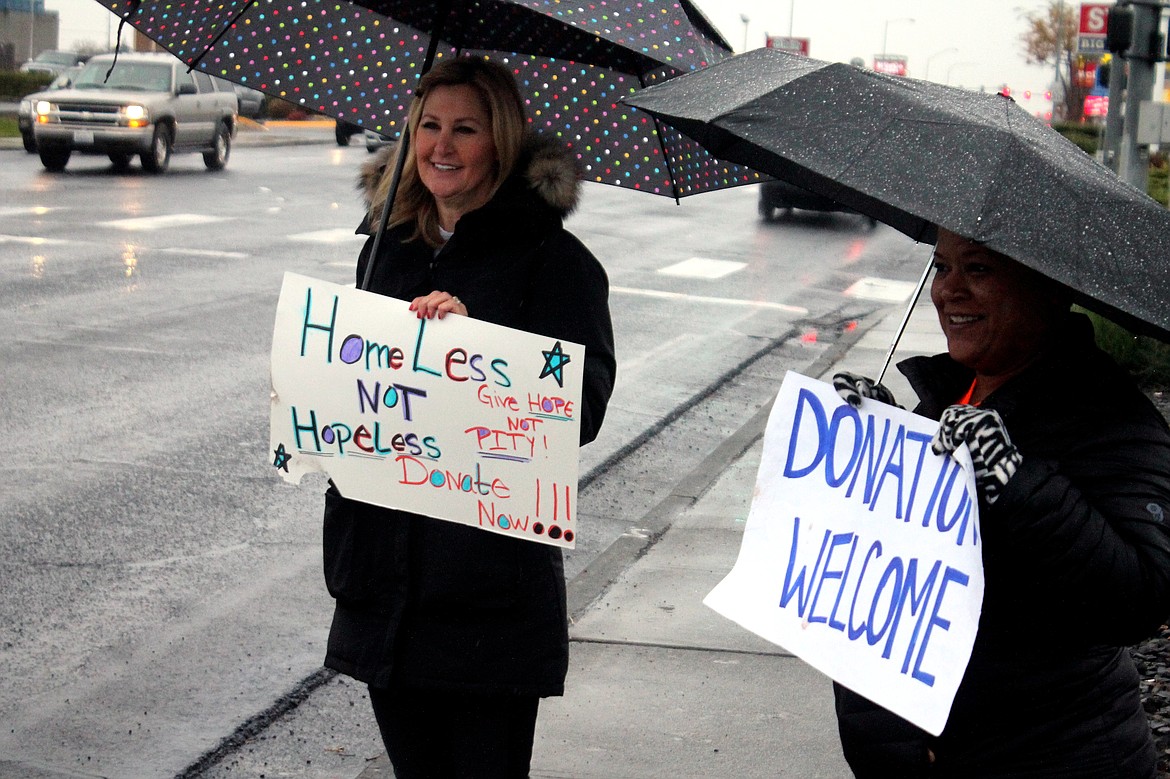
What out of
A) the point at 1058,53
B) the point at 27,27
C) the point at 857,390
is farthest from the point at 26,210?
the point at 27,27

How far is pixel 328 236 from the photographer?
18031 mm

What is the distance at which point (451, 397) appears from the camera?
298 cm

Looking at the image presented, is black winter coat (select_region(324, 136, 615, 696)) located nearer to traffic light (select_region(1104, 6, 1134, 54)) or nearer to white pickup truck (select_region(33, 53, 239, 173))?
traffic light (select_region(1104, 6, 1134, 54))

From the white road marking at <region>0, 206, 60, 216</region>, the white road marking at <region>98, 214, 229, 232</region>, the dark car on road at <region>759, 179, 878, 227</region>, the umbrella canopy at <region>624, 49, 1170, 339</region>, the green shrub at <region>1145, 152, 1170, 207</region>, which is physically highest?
the umbrella canopy at <region>624, 49, 1170, 339</region>

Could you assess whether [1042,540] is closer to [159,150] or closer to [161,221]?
[161,221]

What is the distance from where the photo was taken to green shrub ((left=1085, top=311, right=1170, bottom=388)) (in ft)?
33.2

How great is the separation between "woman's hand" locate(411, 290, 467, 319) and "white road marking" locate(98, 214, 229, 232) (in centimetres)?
1507

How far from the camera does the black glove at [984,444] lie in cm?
224

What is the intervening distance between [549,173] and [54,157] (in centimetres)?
2304

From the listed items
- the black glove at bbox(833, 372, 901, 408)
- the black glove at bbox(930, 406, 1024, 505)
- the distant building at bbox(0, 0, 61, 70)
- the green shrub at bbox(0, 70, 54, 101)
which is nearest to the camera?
the black glove at bbox(930, 406, 1024, 505)

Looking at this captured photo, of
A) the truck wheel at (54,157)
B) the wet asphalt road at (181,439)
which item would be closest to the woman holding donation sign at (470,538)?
the wet asphalt road at (181,439)

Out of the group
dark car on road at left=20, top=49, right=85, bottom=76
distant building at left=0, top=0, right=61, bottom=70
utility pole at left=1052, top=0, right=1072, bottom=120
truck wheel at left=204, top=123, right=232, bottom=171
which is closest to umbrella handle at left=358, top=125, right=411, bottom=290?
truck wheel at left=204, top=123, right=232, bottom=171

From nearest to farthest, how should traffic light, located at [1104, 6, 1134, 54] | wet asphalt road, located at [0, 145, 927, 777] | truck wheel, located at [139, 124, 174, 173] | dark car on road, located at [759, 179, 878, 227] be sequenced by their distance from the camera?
wet asphalt road, located at [0, 145, 927, 777], traffic light, located at [1104, 6, 1134, 54], dark car on road, located at [759, 179, 878, 227], truck wheel, located at [139, 124, 174, 173]

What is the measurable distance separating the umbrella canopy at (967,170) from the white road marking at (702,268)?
556 inches
